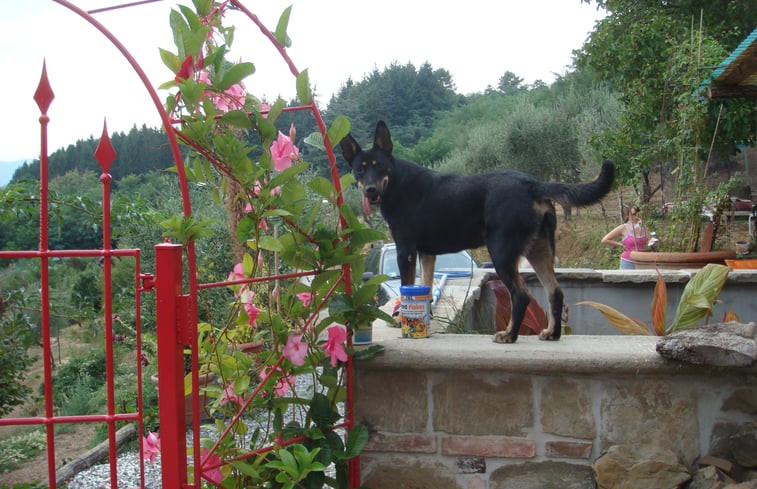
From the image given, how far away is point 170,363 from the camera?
6.96 feet

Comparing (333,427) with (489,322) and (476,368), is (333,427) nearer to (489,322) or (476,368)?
(476,368)

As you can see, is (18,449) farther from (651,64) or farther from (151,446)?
(651,64)

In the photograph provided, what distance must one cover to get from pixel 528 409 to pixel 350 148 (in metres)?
1.62

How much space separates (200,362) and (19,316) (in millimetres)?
3196

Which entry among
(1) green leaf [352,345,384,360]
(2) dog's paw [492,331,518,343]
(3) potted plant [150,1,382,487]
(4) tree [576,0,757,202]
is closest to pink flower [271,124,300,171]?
(3) potted plant [150,1,382,487]

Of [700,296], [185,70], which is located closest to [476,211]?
[700,296]

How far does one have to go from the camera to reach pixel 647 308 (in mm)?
5887

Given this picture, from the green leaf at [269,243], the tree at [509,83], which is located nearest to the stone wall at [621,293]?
the green leaf at [269,243]

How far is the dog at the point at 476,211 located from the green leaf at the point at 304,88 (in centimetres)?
89

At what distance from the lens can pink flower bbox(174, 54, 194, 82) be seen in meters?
2.18

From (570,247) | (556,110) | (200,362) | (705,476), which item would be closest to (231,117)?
(200,362)

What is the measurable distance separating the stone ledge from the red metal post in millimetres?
986

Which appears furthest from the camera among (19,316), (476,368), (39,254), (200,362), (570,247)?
(570,247)

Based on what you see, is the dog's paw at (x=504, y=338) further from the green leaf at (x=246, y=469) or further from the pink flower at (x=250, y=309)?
the green leaf at (x=246, y=469)
